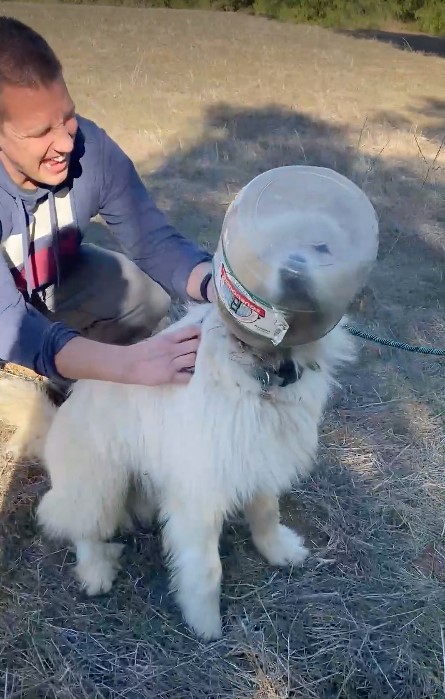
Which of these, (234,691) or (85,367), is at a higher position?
(85,367)

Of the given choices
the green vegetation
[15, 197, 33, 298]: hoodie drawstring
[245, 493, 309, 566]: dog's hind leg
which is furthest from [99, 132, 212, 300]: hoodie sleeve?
the green vegetation

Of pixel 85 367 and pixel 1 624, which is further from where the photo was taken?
pixel 1 624

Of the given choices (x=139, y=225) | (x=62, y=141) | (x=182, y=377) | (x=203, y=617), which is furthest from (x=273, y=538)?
(x=62, y=141)

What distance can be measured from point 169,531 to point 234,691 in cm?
51

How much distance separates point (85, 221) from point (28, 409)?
80 centimetres

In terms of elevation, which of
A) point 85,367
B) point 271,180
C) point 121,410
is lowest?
point 121,410

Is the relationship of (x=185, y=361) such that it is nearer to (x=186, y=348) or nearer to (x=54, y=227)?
(x=186, y=348)

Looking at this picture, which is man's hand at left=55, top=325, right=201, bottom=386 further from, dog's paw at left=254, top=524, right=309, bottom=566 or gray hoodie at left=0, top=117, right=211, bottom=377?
dog's paw at left=254, top=524, right=309, bottom=566

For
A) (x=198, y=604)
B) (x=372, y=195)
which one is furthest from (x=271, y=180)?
(x=372, y=195)

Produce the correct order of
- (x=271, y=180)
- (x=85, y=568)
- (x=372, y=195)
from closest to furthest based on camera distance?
(x=271, y=180)
(x=85, y=568)
(x=372, y=195)

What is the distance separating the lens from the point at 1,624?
7.11ft

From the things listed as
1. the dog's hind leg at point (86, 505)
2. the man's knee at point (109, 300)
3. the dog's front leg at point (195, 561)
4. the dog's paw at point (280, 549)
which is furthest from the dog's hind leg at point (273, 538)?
the man's knee at point (109, 300)

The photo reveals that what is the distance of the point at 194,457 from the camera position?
6.16 feet

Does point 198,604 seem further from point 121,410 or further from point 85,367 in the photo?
point 85,367
